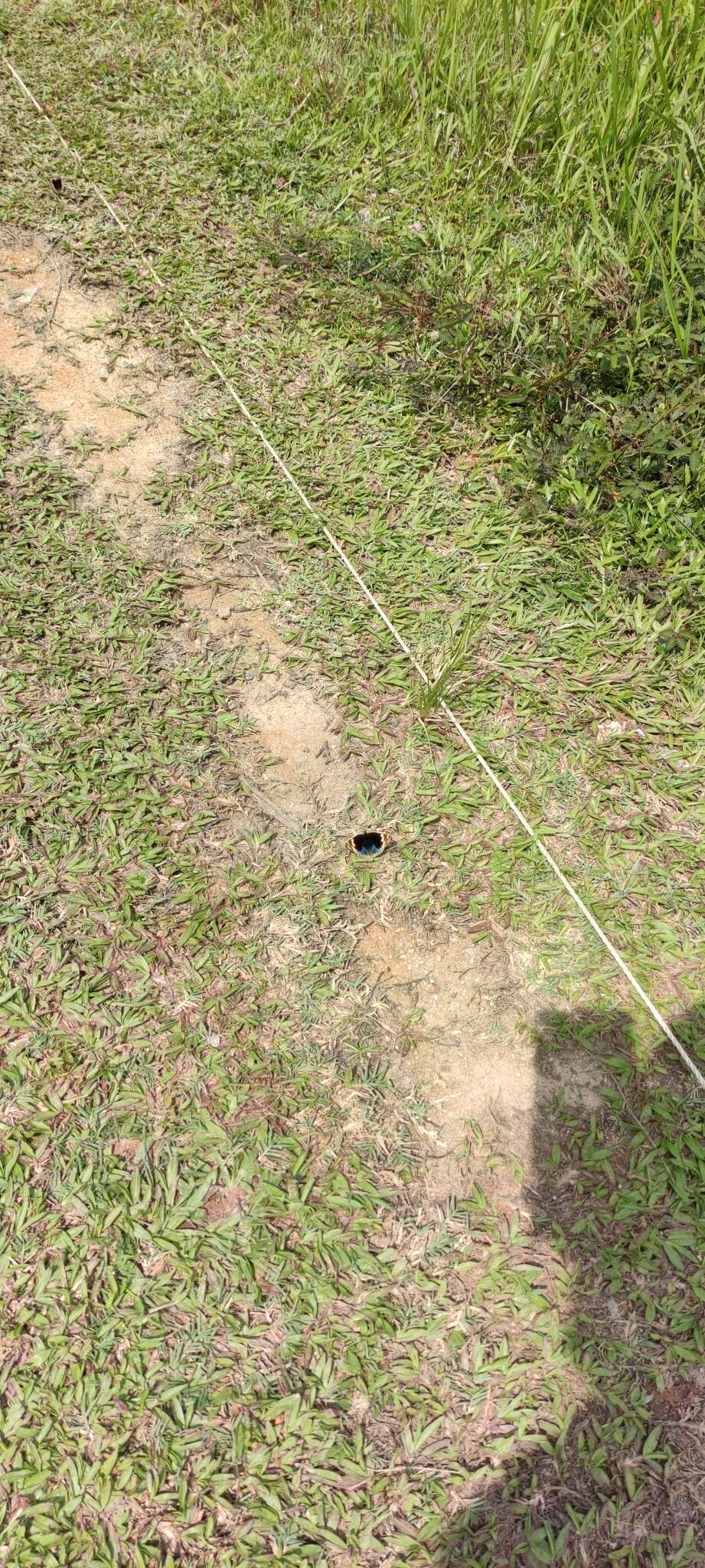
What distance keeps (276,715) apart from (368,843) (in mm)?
485

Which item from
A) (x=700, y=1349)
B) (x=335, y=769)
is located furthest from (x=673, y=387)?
(x=700, y=1349)

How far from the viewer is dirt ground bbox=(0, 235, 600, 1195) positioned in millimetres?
2242

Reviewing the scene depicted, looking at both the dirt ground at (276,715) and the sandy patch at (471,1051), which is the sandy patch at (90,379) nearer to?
the dirt ground at (276,715)

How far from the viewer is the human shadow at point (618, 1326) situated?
5.83 feet

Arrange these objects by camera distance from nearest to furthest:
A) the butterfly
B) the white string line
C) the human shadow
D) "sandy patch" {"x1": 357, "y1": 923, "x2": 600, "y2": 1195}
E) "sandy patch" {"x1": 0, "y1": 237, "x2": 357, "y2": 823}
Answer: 1. the human shadow
2. "sandy patch" {"x1": 357, "y1": 923, "x2": 600, "y2": 1195}
3. the white string line
4. the butterfly
5. "sandy patch" {"x1": 0, "y1": 237, "x2": 357, "y2": 823}

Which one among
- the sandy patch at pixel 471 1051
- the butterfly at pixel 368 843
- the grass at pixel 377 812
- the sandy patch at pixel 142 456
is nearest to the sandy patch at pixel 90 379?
the sandy patch at pixel 142 456

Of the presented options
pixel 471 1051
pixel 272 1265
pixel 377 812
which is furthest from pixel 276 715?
pixel 272 1265

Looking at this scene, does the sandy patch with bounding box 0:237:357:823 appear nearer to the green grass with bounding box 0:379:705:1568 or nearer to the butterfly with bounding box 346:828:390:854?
the butterfly with bounding box 346:828:390:854

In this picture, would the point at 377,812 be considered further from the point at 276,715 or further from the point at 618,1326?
the point at 618,1326

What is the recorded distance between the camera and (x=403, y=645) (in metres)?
2.99

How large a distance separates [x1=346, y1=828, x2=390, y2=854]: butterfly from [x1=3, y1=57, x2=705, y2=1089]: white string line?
339 millimetres

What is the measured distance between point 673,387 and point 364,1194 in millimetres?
2479

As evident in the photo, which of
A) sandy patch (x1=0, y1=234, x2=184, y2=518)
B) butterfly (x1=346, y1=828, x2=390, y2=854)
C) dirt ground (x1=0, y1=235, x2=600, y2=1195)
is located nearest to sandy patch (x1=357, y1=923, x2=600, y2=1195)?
dirt ground (x1=0, y1=235, x2=600, y2=1195)

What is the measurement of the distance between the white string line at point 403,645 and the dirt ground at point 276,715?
0.64 ft
